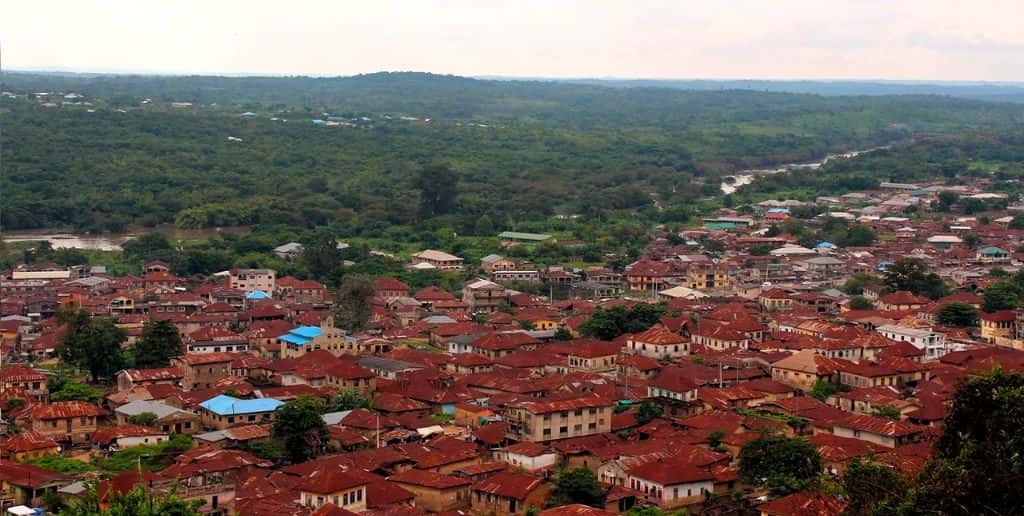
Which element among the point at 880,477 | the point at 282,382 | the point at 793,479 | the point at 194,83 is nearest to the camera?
the point at 880,477

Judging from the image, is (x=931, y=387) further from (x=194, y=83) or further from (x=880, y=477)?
(x=194, y=83)

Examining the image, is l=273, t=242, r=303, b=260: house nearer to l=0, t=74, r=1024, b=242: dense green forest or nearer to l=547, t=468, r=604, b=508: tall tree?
l=0, t=74, r=1024, b=242: dense green forest

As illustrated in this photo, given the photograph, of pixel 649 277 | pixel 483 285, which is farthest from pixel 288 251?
pixel 649 277

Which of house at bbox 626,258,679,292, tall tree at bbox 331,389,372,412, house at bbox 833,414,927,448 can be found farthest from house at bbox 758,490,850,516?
house at bbox 626,258,679,292

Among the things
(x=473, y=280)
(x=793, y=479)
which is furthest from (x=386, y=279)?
(x=793, y=479)

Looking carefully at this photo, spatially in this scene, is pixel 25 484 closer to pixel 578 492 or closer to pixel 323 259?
pixel 578 492

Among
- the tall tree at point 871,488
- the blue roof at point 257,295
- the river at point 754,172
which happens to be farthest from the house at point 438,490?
the river at point 754,172
